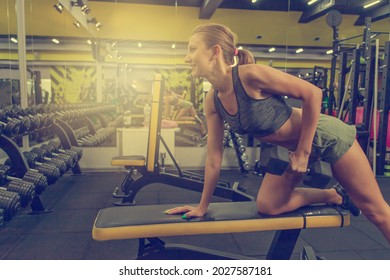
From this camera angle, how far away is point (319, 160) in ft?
3.71

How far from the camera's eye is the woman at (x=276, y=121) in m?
1.00

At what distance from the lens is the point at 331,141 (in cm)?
106

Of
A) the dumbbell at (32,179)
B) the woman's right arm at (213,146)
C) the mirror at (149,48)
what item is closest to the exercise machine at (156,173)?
the dumbbell at (32,179)

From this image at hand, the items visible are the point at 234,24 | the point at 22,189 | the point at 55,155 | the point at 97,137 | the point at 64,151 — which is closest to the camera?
the point at 22,189

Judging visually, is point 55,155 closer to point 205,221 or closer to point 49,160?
point 49,160

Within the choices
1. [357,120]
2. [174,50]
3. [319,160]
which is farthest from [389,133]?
[319,160]

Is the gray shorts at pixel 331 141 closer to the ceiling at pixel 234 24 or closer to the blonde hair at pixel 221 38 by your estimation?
the blonde hair at pixel 221 38

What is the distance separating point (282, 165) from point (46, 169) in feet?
5.39

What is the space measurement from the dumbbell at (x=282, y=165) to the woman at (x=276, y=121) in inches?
1.0

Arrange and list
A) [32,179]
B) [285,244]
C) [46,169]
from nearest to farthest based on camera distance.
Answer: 1. [285,244]
2. [32,179]
3. [46,169]

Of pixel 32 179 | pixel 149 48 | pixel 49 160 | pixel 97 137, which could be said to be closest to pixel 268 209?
pixel 32 179

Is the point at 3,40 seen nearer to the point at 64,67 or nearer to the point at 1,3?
the point at 1,3
